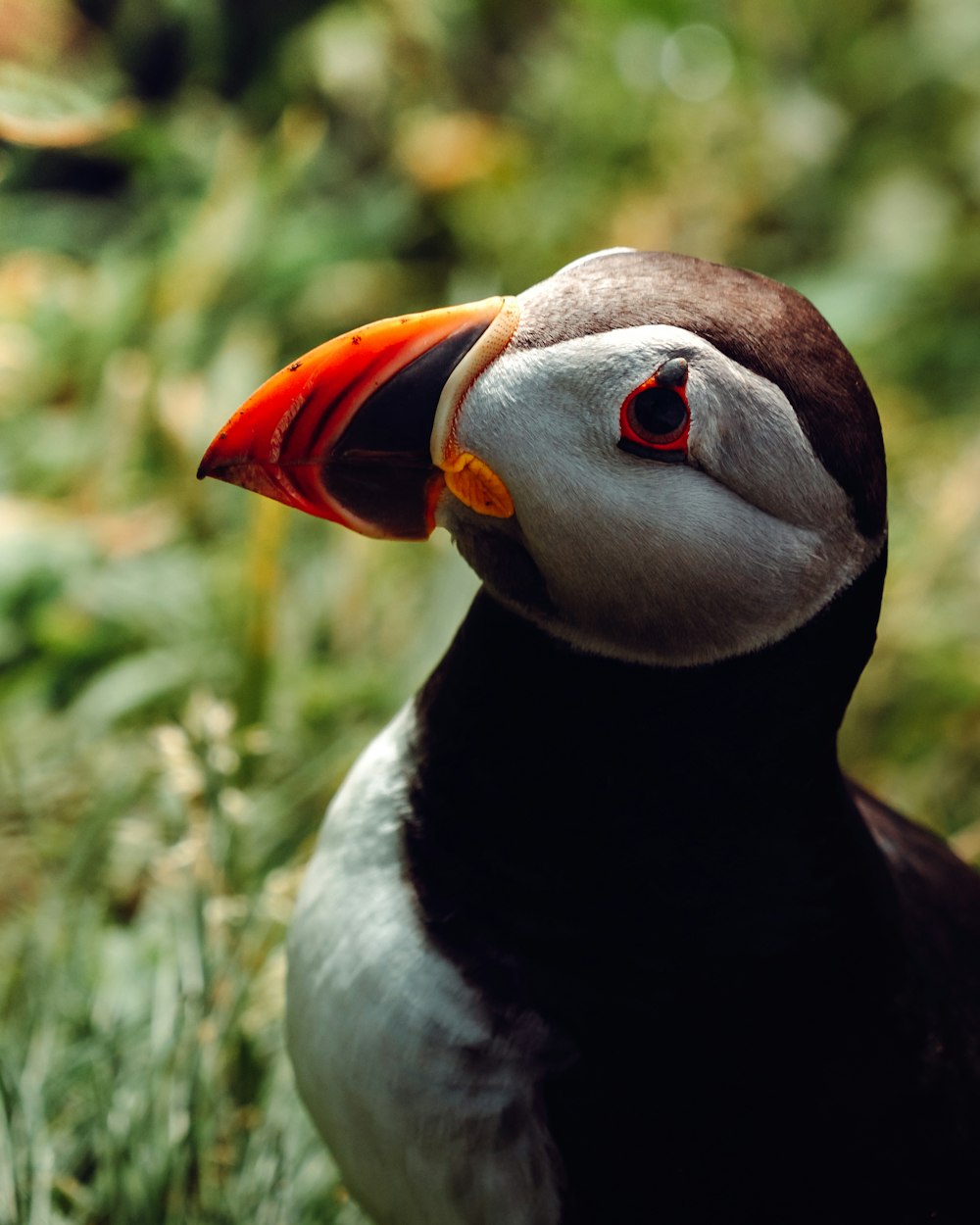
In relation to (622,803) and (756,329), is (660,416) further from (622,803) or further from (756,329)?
(622,803)

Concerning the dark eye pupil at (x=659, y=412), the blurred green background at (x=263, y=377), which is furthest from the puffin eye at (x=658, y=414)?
the blurred green background at (x=263, y=377)

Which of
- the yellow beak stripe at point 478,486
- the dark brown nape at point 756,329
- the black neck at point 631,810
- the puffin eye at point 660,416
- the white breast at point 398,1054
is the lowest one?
the white breast at point 398,1054

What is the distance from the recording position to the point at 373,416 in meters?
1.07

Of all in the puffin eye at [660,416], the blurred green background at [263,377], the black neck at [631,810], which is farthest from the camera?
the blurred green background at [263,377]

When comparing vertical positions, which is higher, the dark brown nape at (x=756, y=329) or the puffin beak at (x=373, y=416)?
the dark brown nape at (x=756, y=329)

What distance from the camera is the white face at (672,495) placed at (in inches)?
39.4

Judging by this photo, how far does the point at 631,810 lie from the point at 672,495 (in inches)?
11.8

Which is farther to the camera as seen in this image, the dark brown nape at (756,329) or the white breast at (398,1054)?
the white breast at (398,1054)

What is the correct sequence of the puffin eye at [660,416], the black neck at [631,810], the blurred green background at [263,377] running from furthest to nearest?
the blurred green background at [263,377] → the black neck at [631,810] → the puffin eye at [660,416]

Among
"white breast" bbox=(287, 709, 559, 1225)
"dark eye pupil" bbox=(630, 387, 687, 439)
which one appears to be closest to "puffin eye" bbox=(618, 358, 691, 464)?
"dark eye pupil" bbox=(630, 387, 687, 439)

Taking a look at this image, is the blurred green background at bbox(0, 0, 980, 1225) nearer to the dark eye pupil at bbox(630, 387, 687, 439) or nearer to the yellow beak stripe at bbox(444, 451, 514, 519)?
the yellow beak stripe at bbox(444, 451, 514, 519)

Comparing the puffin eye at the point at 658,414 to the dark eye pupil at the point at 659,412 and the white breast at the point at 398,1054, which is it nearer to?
the dark eye pupil at the point at 659,412

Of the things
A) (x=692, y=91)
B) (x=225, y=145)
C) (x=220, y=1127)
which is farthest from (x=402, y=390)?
(x=692, y=91)

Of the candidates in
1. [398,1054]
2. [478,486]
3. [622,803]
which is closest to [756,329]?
[478,486]
